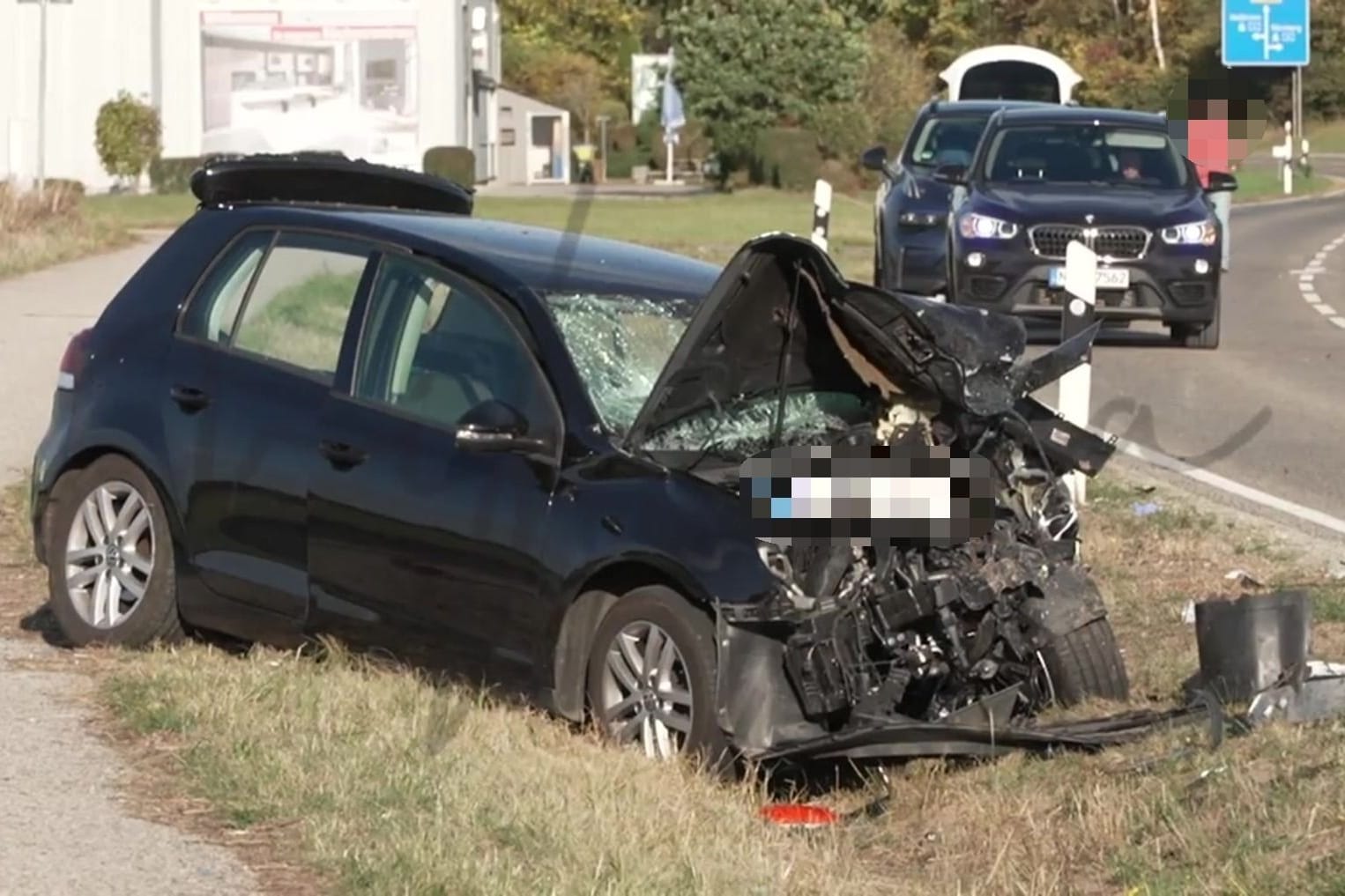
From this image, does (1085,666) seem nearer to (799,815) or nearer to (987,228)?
(799,815)

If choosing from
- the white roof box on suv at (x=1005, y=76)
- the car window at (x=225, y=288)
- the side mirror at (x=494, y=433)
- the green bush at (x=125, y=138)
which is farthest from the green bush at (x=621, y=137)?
the side mirror at (x=494, y=433)

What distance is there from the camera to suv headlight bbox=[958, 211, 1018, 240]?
756 inches

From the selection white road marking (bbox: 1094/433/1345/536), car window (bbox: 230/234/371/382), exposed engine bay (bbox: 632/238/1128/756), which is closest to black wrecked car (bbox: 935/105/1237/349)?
white road marking (bbox: 1094/433/1345/536)

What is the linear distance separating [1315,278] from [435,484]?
23414 mm

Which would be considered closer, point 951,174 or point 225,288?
point 225,288

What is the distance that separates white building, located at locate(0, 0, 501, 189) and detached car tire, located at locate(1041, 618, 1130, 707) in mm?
60995

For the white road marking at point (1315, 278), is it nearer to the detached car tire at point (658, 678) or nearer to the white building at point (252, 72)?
the detached car tire at point (658, 678)

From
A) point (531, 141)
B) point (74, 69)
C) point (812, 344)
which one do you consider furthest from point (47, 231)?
point (531, 141)

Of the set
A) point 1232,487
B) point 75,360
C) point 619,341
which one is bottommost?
point 1232,487

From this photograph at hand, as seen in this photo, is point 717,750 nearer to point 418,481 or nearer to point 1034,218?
point 418,481

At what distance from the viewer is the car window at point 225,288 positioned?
846cm

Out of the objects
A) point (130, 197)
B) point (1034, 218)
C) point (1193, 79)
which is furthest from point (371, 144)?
point (1193, 79)

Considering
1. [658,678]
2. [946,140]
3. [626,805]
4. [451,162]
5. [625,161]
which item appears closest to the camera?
[626,805]

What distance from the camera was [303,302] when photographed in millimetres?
8602
